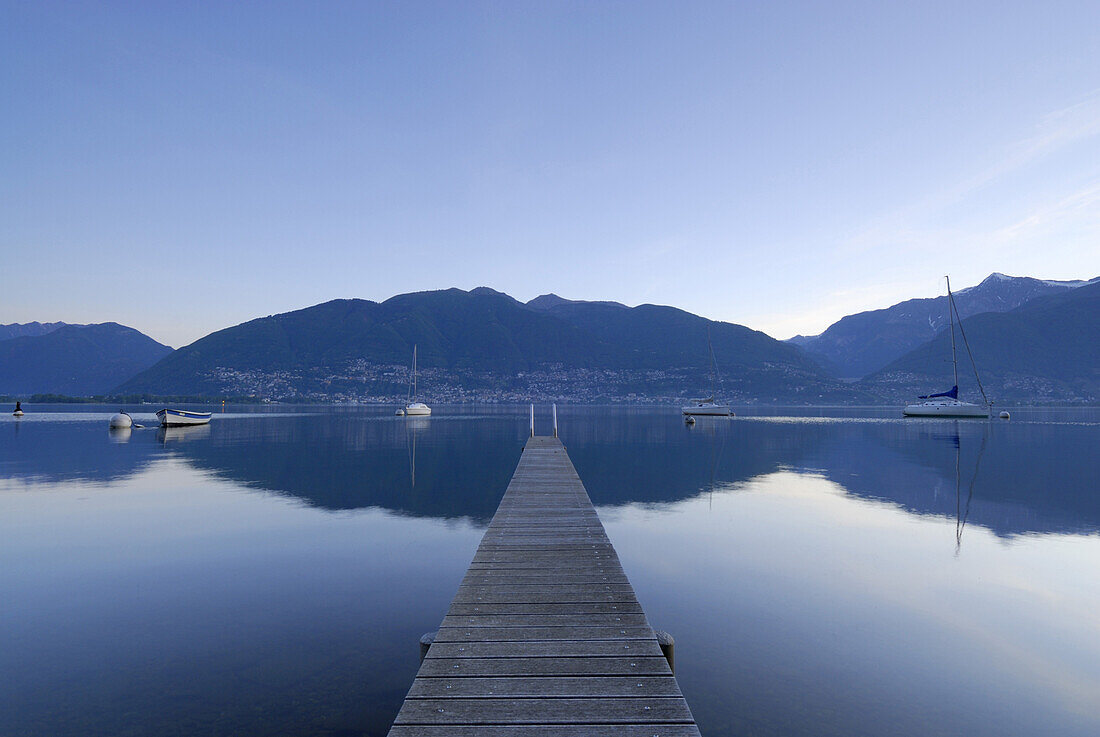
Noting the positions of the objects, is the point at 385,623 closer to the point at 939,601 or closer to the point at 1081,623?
the point at 939,601

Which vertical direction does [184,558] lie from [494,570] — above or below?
below

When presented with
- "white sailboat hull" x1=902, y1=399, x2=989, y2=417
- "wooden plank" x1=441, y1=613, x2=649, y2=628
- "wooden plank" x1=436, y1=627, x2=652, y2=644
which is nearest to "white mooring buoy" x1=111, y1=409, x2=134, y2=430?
"wooden plank" x1=441, y1=613, x2=649, y2=628

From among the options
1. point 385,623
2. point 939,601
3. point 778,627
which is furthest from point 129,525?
point 939,601

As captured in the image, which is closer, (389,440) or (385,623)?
(385,623)

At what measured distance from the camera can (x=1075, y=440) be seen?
53.8 metres

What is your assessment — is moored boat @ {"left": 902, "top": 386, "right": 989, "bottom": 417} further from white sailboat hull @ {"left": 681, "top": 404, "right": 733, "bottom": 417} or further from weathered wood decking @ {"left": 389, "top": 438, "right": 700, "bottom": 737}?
weathered wood decking @ {"left": 389, "top": 438, "right": 700, "bottom": 737}

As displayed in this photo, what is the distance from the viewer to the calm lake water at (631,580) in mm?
7590

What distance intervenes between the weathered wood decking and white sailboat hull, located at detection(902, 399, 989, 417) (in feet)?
348

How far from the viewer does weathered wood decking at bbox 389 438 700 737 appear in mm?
5090

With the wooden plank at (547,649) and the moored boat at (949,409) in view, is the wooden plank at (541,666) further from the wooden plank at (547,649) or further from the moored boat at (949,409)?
the moored boat at (949,409)

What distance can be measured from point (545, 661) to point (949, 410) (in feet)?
364

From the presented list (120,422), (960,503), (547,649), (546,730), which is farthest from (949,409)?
(120,422)

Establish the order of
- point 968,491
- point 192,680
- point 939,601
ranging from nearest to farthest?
point 192,680, point 939,601, point 968,491

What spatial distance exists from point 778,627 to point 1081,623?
628 cm
